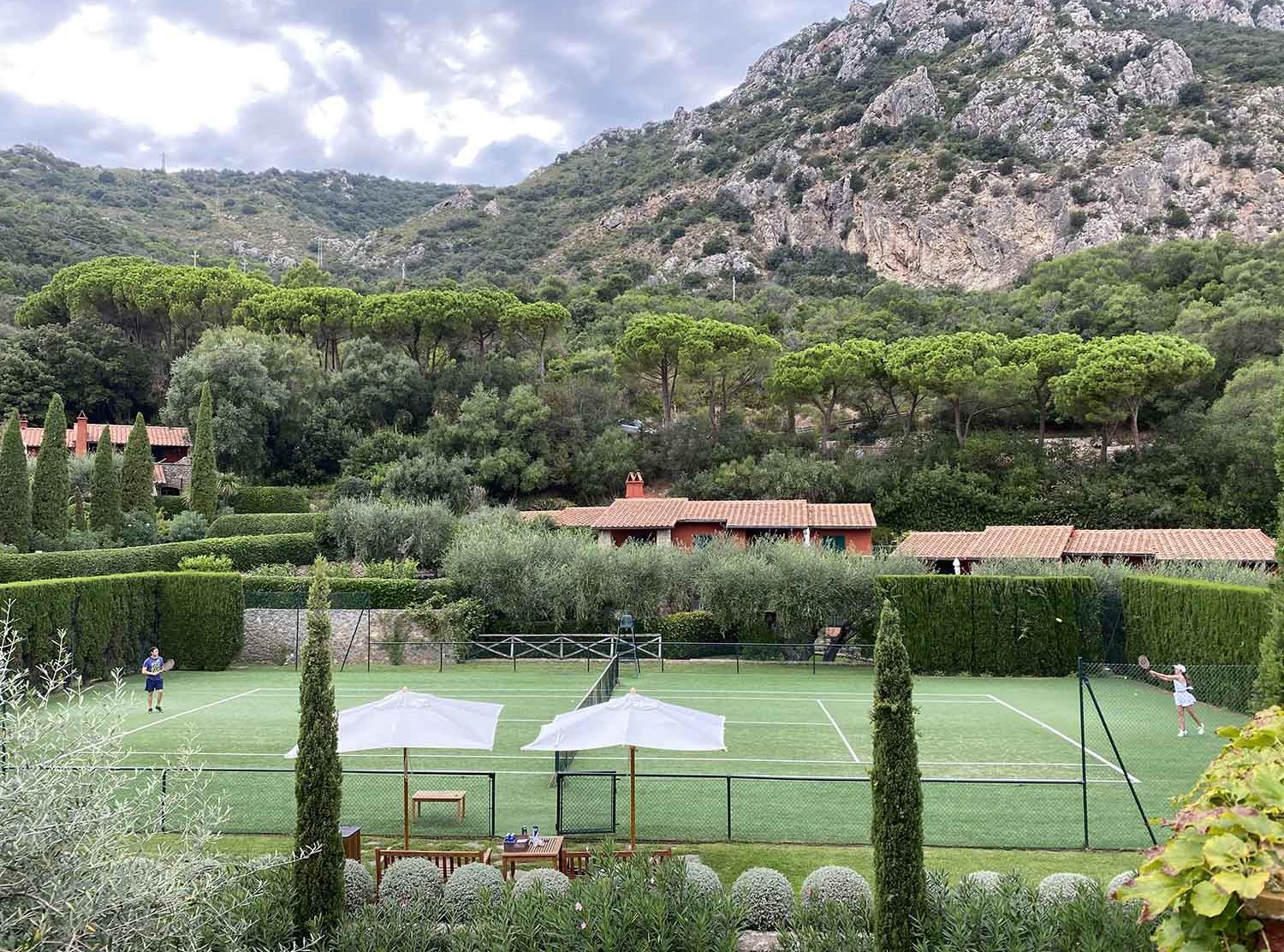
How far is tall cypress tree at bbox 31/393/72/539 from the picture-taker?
34281 mm

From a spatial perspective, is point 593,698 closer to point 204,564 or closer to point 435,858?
point 435,858

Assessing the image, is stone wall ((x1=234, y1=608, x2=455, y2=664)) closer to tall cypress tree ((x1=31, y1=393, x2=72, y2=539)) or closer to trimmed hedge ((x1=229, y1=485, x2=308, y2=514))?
tall cypress tree ((x1=31, y1=393, x2=72, y2=539))

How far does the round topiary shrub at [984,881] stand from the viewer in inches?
329

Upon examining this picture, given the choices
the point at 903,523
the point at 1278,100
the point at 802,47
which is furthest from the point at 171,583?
the point at 802,47

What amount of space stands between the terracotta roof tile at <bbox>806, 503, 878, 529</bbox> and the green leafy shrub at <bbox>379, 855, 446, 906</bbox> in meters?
32.4

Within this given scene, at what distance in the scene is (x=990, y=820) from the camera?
12.8 m

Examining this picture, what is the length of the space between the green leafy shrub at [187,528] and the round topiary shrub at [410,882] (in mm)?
34794

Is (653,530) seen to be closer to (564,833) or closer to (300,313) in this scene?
(564,833)

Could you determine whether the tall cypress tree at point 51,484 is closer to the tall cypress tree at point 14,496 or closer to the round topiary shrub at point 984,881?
the tall cypress tree at point 14,496

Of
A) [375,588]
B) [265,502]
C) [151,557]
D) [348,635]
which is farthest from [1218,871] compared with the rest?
[265,502]

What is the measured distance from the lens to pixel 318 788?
8297 mm

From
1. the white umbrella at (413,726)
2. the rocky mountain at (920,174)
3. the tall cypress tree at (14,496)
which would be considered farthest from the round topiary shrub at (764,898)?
the rocky mountain at (920,174)

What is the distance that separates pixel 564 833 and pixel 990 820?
5983mm

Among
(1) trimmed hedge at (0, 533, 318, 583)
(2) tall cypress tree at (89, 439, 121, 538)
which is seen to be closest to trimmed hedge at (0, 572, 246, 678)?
(1) trimmed hedge at (0, 533, 318, 583)
